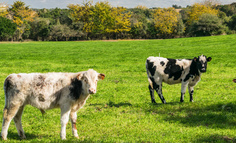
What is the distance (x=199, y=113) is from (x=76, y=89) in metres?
5.51

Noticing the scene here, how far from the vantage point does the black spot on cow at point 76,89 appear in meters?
7.76

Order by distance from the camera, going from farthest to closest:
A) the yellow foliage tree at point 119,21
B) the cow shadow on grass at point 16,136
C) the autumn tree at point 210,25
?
the yellow foliage tree at point 119,21
the autumn tree at point 210,25
the cow shadow on grass at point 16,136

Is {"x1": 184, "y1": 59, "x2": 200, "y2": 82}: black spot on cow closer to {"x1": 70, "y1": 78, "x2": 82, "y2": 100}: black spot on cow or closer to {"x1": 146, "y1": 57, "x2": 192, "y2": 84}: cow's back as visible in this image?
{"x1": 146, "y1": 57, "x2": 192, "y2": 84}: cow's back

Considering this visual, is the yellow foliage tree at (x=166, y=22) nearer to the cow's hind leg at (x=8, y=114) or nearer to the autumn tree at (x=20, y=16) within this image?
the autumn tree at (x=20, y=16)

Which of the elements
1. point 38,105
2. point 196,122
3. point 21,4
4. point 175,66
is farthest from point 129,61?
point 21,4

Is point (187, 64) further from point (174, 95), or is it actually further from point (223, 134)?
point (223, 134)

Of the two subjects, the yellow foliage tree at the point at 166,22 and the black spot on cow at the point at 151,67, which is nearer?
the black spot on cow at the point at 151,67

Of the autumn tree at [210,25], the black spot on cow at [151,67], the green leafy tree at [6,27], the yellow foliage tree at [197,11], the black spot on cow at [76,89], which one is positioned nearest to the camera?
the black spot on cow at [76,89]

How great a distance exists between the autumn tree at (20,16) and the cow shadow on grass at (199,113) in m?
89.7

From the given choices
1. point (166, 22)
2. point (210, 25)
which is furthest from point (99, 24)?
point (210, 25)

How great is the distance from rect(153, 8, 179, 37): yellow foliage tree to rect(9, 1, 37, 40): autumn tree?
49793 mm

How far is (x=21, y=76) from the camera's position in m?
7.79

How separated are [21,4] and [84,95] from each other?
3978 inches

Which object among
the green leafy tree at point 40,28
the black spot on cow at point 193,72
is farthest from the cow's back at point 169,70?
the green leafy tree at point 40,28
